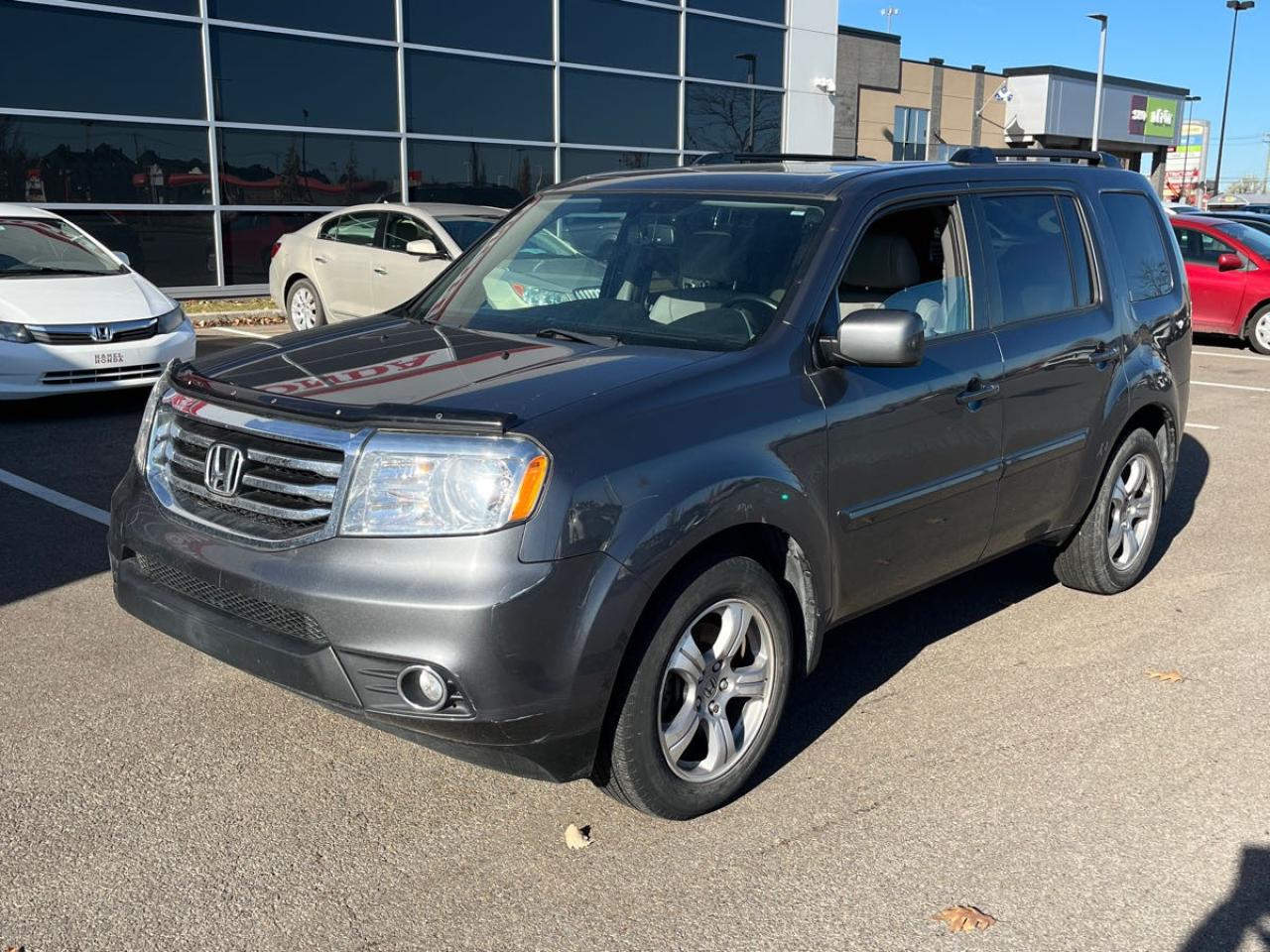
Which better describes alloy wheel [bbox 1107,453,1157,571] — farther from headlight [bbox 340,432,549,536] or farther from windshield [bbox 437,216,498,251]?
windshield [bbox 437,216,498,251]

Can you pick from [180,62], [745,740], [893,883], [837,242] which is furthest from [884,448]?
[180,62]

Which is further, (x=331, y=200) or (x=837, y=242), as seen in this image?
(x=331, y=200)

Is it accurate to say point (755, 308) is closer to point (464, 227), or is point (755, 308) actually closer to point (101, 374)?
point (101, 374)

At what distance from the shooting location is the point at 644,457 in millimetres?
3297

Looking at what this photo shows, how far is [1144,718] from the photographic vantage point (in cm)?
438

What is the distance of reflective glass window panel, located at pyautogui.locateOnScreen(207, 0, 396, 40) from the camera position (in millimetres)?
16109

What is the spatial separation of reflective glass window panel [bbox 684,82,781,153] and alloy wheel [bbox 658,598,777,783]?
18.8 meters

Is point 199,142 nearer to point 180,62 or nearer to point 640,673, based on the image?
point 180,62

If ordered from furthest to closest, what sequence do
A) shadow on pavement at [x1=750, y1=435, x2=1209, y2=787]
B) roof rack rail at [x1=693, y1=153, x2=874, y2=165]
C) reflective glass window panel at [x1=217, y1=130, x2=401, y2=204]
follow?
1. reflective glass window panel at [x1=217, y1=130, x2=401, y2=204]
2. roof rack rail at [x1=693, y1=153, x2=874, y2=165]
3. shadow on pavement at [x1=750, y1=435, x2=1209, y2=787]

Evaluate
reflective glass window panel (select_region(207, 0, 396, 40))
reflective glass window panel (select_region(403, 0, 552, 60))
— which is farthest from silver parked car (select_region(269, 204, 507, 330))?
reflective glass window panel (select_region(403, 0, 552, 60))

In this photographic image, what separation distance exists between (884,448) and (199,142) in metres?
Result: 14.2

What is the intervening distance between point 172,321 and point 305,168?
26.3ft

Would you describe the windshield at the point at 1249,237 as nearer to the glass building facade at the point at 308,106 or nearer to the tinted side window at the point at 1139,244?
the glass building facade at the point at 308,106

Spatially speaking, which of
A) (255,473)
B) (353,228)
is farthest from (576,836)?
(353,228)
